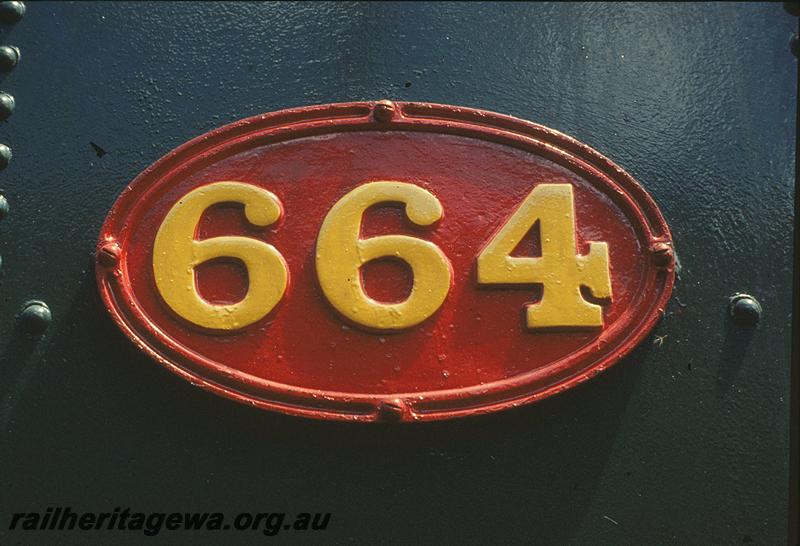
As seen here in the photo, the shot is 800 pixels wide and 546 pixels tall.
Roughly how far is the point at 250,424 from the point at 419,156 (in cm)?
53

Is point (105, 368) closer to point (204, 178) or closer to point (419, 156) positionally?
point (204, 178)

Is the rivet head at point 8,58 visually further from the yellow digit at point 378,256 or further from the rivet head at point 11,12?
the yellow digit at point 378,256

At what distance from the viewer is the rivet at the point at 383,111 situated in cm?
126

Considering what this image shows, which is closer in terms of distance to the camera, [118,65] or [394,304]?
[394,304]

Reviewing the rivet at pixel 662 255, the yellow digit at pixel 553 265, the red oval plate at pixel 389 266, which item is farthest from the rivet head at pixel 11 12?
the rivet at pixel 662 255

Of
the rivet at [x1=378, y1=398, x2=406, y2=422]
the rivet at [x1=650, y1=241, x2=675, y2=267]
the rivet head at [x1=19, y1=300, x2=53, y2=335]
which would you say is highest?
the rivet at [x1=650, y1=241, x2=675, y2=267]

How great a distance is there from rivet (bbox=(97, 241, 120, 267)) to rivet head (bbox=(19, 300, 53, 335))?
0.13 metres

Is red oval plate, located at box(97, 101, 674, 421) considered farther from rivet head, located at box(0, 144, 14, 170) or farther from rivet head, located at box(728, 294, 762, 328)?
rivet head, located at box(0, 144, 14, 170)

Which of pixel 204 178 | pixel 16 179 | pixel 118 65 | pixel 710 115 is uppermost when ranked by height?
pixel 710 115

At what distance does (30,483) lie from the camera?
1.20 m

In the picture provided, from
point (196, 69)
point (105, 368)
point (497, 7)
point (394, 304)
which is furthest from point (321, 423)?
point (497, 7)

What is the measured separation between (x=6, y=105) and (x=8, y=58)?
0.29ft

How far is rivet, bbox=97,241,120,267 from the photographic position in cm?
121

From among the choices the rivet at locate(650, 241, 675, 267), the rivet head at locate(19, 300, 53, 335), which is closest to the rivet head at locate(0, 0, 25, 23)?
the rivet head at locate(19, 300, 53, 335)
